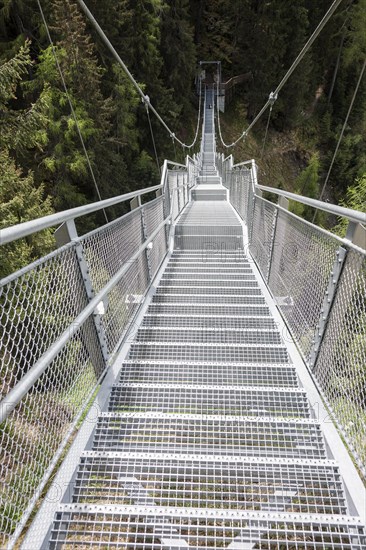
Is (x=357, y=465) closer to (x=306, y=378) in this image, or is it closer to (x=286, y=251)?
(x=306, y=378)

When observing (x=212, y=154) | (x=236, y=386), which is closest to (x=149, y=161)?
(x=212, y=154)

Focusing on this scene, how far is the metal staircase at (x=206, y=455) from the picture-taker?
43.3 inches

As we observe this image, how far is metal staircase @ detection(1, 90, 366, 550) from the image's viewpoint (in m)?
1.10

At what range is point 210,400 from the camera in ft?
5.65

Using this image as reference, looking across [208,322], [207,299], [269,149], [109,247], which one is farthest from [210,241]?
[269,149]

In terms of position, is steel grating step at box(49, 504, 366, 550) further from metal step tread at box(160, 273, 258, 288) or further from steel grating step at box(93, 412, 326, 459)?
metal step tread at box(160, 273, 258, 288)

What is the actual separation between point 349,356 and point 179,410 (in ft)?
2.99

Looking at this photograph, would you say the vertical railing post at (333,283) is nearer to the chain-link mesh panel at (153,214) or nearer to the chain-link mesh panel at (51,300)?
the chain-link mesh panel at (51,300)

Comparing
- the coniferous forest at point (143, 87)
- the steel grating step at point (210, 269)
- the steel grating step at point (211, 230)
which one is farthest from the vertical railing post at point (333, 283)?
the coniferous forest at point (143, 87)

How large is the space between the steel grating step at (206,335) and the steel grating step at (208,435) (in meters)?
0.77

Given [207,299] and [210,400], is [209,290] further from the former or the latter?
[210,400]

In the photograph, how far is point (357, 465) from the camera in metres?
1.30

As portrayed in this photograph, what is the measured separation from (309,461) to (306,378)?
55 cm

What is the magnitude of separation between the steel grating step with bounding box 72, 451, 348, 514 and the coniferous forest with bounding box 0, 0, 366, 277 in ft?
15.7
